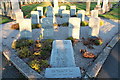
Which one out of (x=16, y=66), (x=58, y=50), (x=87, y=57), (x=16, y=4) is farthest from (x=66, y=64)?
(x=16, y=4)

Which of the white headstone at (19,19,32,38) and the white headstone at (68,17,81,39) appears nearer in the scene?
the white headstone at (19,19,32,38)

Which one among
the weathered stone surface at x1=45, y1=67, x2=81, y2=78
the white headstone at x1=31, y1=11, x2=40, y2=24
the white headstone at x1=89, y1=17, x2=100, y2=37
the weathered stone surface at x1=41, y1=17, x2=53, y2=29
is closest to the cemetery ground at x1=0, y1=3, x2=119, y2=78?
the weathered stone surface at x1=41, y1=17, x2=53, y2=29

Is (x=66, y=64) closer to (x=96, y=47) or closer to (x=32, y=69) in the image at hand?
(x=32, y=69)

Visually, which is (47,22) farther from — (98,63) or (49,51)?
(98,63)

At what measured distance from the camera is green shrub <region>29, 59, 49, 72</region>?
24.7 feet

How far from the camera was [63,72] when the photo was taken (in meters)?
6.95

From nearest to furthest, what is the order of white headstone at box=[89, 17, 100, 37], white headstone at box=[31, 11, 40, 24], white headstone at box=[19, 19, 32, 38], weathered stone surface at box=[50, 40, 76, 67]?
weathered stone surface at box=[50, 40, 76, 67] < white headstone at box=[19, 19, 32, 38] < white headstone at box=[89, 17, 100, 37] < white headstone at box=[31, 11, 40, 24]

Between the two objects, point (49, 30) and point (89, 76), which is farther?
point (49, 30)

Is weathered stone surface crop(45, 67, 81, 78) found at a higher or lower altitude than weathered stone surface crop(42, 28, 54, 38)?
lower

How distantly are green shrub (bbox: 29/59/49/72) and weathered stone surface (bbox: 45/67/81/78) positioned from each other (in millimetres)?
544

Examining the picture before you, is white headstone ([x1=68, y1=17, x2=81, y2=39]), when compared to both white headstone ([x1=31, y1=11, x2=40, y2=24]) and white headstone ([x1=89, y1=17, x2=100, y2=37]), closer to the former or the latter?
white headstone ([x1=89, y1=17, x2=100, y2=37])

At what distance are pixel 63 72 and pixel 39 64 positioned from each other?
4.73ft

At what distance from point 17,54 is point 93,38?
5.42 m

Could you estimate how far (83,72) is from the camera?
7.31 metres
